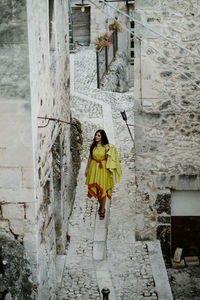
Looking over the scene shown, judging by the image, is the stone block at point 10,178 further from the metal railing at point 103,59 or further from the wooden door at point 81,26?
the wooden door at point 81,26

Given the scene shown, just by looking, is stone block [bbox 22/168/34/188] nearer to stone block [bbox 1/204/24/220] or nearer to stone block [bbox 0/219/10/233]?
stone block [bbox 1/204/24/220]

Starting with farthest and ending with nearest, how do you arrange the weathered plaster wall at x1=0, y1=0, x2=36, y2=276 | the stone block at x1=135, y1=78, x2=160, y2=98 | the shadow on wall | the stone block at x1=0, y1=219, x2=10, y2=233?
1. the stone block at x1=135, y1=78, x2=160, y2=98
2. the stone block at x1=0, y1=219, x2=10, y2=233
3. the shadow on wall
4. the weathered plaster wall at x1=0, y1=0, x2=36, y2=276

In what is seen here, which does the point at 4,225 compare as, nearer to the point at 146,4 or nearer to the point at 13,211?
the point at 13,211

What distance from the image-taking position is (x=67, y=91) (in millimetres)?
9625

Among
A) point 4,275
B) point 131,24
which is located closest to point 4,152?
point 4,275

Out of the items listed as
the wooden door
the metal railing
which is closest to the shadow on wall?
the metal railing

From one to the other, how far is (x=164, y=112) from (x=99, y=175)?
64.2 inches

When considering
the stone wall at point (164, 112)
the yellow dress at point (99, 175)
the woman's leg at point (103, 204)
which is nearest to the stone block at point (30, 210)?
the stone wall at point (164, 112)

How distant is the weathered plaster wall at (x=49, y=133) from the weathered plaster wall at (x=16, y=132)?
4.7 inches

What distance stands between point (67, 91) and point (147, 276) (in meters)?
3.99

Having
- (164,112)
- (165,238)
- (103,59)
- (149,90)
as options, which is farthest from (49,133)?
(103,59)

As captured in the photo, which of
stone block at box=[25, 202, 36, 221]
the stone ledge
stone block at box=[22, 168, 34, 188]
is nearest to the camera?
stone block at box=[22, 168, 34, 188]

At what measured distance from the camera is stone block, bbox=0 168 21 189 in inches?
211

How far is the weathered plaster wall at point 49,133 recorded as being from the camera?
5.54m
